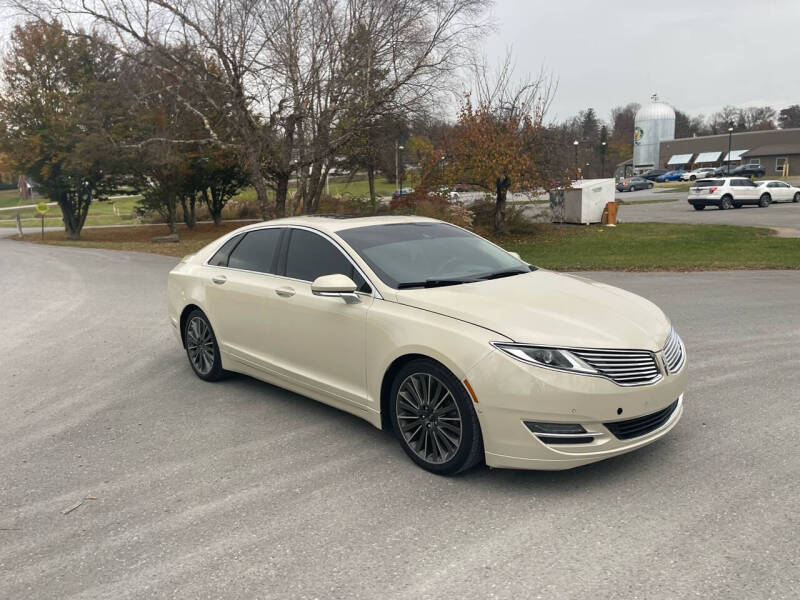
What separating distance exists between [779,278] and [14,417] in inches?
495

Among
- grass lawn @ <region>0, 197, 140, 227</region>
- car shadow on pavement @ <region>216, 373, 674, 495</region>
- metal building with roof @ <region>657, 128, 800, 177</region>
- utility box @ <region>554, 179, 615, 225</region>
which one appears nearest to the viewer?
car shadow on pavement @ <region>216, 373, 674, 495</region>

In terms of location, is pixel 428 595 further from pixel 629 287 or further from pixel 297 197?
pixel 297 197

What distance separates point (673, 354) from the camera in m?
4.24

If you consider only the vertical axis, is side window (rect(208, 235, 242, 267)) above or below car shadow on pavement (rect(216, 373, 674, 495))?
above

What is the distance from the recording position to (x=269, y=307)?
17.5ft

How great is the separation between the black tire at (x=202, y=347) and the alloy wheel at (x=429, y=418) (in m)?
2.50

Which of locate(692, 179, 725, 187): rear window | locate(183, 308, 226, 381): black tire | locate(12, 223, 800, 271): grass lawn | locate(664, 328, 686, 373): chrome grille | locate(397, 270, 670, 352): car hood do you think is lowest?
locate(12, 223, 800, 271): grass lawn

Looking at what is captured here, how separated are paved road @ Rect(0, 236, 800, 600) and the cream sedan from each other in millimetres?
287

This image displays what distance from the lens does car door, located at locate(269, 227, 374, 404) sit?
181 inches

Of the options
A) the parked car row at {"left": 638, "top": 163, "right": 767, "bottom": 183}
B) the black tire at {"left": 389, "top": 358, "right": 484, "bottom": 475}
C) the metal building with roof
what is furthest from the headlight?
the metal building with roof

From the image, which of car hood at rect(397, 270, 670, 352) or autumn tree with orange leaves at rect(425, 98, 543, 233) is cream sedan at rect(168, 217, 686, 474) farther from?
autumn tree with orange leaves at rect(425, 98, 543, 233)

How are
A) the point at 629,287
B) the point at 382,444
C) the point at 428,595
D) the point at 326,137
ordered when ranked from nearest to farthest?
the point at 428,595 → the point at 382,444 → the point at 629,287 → the point at 326,137

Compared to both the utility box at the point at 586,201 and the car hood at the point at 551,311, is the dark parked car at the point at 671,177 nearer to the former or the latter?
the utility box at the point at 586,201

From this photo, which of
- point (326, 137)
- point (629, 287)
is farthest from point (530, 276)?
point (326, 137)
